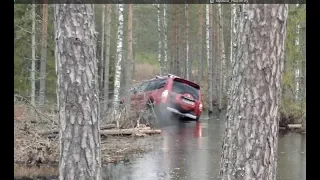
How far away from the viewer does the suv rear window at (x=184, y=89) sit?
16641 millimetres

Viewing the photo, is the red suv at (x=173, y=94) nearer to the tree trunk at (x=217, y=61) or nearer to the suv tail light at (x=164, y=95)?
the suv tail light at (x=164, y=95)

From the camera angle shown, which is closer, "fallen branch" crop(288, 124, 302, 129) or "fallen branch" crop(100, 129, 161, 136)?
"fallen branch" crop(100, 129, 161, 136)

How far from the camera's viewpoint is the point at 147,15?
36.1 meters

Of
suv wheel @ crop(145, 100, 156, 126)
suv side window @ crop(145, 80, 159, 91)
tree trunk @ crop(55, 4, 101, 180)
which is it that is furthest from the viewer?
suv side window @ crop(145, 80, 159, 91)

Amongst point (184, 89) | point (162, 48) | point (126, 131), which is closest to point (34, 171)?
point (126, 131)

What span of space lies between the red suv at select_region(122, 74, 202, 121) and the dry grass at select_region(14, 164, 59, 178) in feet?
26.0

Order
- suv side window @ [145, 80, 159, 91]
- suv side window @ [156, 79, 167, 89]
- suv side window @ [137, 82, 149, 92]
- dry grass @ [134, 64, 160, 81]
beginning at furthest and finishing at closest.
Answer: dry grass @ [134, 64, 160, 81] < suv side window @ [145, 80, 159, 91] < suv side window @ [156, 79, 167, 89] < suv side window @ [137, 82, 149, 92]

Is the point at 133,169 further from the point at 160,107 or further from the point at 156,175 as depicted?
the point at 160,107

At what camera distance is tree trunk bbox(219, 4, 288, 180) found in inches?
174

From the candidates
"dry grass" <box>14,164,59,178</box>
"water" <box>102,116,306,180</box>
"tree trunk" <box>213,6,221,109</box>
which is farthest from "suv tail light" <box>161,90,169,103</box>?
"tree trunk" <box>213,6,221,109</box>

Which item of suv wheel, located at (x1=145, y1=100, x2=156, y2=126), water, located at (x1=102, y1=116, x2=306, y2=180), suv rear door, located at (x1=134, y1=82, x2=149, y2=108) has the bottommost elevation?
water, located at (x1=102, y1=116, x2=306, y2=180)

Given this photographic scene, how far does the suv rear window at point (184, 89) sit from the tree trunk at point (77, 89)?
12130 millimetres

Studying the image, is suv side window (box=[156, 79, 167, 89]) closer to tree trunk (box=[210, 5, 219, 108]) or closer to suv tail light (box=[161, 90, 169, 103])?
suv tail light (box=[161, 90, 169, 103])
